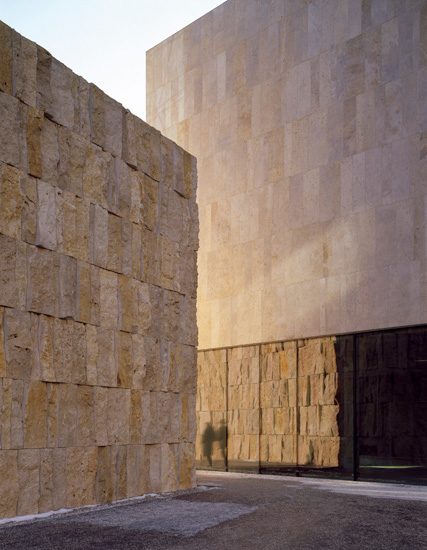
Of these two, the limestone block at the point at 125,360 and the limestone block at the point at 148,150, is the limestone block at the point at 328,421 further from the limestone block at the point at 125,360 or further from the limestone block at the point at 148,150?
the limestone block at the point at 148,150

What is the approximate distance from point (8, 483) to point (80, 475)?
1.76 m

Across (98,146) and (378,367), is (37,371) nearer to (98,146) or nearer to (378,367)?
(98,146)

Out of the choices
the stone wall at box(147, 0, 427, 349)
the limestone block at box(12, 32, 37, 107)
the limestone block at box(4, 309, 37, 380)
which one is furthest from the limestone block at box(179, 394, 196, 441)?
the limestone block at box(12, 32, 37, 107)

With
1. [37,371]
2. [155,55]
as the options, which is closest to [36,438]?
[37,371]

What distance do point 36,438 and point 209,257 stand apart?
13.0 meters

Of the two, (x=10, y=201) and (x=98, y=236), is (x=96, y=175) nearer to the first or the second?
(x=98, y=236)

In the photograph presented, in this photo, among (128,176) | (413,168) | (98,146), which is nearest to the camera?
(98,146)

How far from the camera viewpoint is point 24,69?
12.3 m

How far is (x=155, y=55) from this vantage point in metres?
28.1

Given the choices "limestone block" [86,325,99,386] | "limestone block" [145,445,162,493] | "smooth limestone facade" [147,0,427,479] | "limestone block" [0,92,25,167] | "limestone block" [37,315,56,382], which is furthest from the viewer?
"smooth limestone facade" [147,0,427,479]

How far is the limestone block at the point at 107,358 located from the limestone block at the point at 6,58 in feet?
14.2

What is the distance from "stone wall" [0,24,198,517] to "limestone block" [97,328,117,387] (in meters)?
0.03

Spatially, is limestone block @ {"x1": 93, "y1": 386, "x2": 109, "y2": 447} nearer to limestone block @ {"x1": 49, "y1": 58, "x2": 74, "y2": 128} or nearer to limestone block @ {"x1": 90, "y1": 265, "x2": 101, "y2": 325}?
limestone block @ {"x1": 90, "y1": 265, "x2": 101, "y2": 325}

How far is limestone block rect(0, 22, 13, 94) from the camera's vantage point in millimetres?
11859
